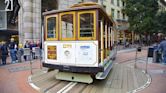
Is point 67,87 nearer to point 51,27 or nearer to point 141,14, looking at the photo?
point 51,27

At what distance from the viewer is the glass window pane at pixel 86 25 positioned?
815 cm

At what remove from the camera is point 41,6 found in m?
24.5

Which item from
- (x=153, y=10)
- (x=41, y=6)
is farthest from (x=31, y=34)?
(x=153, y=10)

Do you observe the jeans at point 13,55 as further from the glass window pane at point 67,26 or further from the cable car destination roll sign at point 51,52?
the glass window pane at point 67,26

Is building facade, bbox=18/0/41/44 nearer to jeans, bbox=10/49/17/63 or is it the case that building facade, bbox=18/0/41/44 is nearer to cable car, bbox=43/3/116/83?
jeans, bbox=10/49/17/63

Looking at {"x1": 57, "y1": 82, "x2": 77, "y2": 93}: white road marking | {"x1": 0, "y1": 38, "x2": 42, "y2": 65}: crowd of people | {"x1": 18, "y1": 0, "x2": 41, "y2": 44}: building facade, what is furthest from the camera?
{"x1": 18, "y1": 0, "x2": 41, "y2": 44}: building facade

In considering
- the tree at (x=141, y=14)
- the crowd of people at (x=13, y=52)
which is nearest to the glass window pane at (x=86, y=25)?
the crowd of people at (x=13, y=52)

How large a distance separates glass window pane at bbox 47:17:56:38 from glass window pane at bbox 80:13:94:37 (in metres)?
1.25

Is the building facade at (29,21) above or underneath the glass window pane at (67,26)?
above

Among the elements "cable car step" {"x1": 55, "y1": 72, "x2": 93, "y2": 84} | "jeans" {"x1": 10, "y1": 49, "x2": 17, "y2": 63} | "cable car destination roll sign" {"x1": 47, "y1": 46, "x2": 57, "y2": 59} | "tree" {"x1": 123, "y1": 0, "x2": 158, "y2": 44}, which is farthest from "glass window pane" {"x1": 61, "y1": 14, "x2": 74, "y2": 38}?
"tree" {"x1": 123, "y1": 0, "x2": 158, "y2": 44}

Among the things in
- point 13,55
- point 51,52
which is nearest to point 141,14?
point 13,55

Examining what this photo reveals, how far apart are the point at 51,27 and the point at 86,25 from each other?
162 cm

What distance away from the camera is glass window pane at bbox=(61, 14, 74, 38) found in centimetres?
852

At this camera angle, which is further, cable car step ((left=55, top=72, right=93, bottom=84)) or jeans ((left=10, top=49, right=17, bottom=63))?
jeans ((left=10, top=49, right=17, bottom=63))
